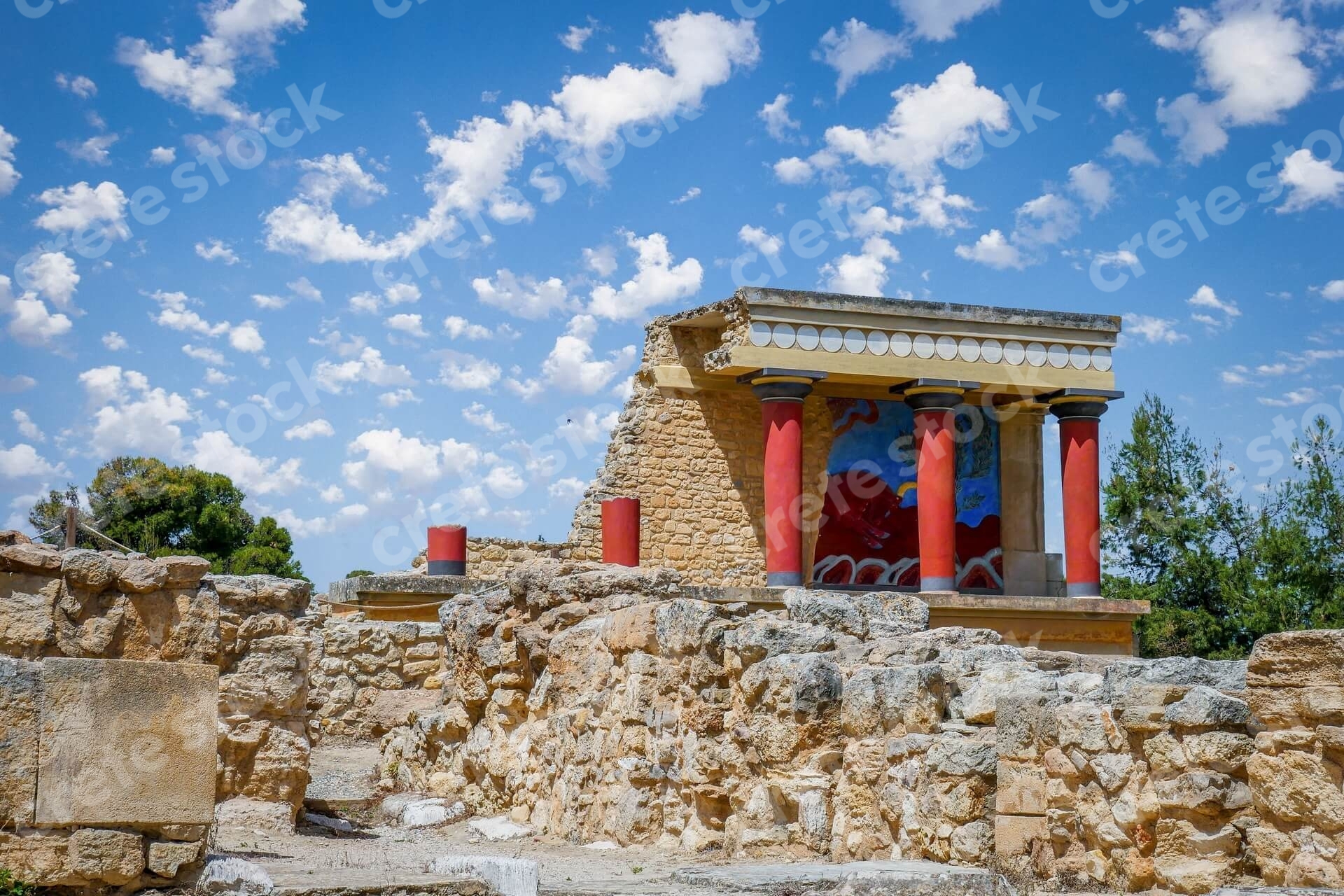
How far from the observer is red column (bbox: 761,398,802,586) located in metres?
18.1

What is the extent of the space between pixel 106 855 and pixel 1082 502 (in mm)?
16468

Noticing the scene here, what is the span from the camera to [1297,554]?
2270 cm

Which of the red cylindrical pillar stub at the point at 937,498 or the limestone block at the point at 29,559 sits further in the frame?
→ the red cylindrical pillar stub at the point at 937,498

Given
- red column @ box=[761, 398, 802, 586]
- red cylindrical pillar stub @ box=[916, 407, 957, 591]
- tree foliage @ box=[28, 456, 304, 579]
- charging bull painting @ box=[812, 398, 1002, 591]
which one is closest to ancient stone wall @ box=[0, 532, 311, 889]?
red column @ box=[761, 398, 802, 586]

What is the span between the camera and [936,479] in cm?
1861

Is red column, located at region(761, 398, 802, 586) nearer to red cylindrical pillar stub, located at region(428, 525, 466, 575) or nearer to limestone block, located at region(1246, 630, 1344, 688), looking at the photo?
red cylindrical pillar stub, located at region(428, 525, 466, 575)

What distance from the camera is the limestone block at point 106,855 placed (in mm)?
5105

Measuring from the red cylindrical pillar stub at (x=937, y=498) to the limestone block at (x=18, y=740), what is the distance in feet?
47.3

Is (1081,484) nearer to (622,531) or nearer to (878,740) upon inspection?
(622,531)

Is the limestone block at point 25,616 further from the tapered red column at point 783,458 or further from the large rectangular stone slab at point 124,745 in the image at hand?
the tapered red column at point 783,458

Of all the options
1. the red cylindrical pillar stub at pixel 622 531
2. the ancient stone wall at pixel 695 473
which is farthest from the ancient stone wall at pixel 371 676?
the ancient stone wall at pixel 695 473

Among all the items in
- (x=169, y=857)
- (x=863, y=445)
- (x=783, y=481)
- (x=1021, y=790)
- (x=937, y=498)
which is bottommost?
(x=169, y=857)

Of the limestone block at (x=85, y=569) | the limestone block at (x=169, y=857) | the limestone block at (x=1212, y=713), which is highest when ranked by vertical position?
the limestone block at (x=85, y=569)

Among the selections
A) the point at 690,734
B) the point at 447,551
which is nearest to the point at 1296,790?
the point at 690,734
